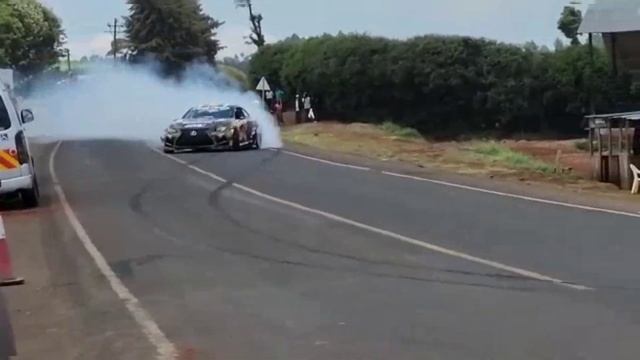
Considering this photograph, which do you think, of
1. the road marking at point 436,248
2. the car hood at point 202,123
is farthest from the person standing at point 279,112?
the road marking at point 436,248

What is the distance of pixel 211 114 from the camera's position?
129 ft

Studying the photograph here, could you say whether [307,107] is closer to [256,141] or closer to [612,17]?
[612,17]

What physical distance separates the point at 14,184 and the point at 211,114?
1857cm

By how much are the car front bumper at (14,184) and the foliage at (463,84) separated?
1559 inches

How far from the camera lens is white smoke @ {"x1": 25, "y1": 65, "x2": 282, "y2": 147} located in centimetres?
5953

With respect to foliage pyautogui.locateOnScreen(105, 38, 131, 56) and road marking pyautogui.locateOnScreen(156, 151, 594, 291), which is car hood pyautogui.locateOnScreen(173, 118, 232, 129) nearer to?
road marking pyautogui.locateOnScreen(156, 151, 594, 291)

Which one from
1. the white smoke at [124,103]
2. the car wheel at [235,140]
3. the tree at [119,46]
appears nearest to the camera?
the car wheel at [235,140]

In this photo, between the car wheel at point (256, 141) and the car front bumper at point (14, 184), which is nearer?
the car front bumper at point (14, 184)

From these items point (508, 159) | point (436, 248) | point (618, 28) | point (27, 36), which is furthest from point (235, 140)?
point (27, 36)

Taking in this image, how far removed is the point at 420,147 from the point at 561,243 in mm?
27365

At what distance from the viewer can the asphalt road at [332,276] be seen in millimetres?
9414

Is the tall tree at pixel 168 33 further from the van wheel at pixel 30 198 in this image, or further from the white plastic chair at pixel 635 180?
the van wheel at pixel 30 198

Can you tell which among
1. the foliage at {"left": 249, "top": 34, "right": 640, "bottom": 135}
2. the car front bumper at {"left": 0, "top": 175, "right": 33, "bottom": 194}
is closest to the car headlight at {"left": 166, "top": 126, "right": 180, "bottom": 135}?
the car front bumper at {"left": 0, "top": 175, "right": 33, "bottom": 194}

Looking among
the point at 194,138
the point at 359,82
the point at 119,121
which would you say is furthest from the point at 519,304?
the point at 119,121
